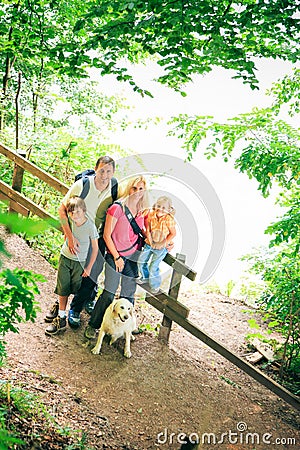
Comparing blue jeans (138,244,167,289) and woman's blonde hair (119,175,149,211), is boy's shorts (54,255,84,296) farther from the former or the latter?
woman's blonde hair (119,175,149,211)

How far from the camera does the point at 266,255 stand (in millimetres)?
6230

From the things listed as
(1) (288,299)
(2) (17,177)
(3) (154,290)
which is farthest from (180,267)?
(2) (17,177)

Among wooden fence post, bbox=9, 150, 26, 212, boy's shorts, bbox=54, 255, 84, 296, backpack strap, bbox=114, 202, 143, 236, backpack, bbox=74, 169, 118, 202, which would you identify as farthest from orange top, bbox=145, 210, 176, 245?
wooden fence post, bbox=9, 150, 26, 212

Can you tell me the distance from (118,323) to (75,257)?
2.52 feet

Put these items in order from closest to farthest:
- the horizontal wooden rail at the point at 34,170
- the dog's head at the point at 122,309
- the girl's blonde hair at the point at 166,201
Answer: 1. the dog's head at the point at 122,309
2. the girl's blonde hair at the point at 166,201
3. the horizontal wooden rail at the point at 34,170

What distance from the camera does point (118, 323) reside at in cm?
421

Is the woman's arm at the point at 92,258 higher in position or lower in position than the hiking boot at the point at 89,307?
higher

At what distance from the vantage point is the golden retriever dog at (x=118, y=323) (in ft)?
13.4

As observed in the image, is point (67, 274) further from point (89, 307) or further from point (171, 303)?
point (171, 303)

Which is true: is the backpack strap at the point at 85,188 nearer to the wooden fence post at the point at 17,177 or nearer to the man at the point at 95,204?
the man at the point at 95,204

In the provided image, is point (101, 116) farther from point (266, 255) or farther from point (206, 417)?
point (206, 417)

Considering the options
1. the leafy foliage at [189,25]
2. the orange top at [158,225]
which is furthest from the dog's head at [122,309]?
the leafy foliage at [189,25]

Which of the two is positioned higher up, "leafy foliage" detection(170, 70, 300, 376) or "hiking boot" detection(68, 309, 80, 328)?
"leafy foliage" detection(170, 70, 300, 376)

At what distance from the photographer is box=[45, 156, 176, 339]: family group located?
13.1ft
